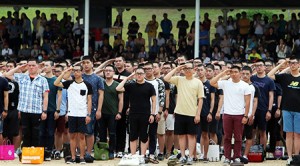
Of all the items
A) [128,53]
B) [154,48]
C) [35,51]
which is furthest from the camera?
[154,48]

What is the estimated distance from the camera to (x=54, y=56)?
35.7m

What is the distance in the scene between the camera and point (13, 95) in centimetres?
Answer: 2122

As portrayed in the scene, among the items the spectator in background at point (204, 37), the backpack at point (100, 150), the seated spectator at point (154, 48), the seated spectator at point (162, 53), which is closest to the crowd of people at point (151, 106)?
the backpack at point (100, 150)

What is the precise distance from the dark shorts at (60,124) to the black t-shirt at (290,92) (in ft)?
16.1

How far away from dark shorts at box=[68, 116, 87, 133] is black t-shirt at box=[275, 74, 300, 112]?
4.20 metres

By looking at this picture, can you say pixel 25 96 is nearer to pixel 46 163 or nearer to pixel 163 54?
pixel 46 163

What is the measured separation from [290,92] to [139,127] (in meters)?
3.23

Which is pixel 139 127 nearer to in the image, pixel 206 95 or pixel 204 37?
pixel 206 95

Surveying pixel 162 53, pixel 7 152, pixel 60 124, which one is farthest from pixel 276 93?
pixel 162 53

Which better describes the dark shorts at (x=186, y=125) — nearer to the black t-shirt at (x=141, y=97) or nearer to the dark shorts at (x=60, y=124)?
the black t-shirt at (x=141, y=97)

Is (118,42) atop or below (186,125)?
atop

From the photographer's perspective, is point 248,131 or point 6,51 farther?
point 6,51

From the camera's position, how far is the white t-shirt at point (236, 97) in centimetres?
1972

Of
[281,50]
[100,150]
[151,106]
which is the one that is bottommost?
[100,150]
